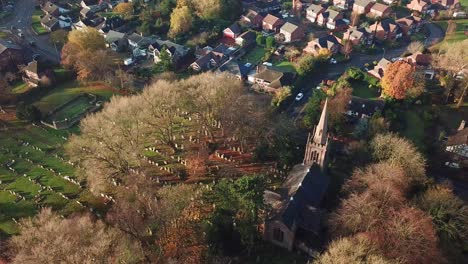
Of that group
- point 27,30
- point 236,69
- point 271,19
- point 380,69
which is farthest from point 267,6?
point 27,30

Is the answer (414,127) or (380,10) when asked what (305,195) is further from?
(380,10)

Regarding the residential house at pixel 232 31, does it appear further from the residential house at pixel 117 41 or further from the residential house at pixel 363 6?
the residential house at pixel 363 6

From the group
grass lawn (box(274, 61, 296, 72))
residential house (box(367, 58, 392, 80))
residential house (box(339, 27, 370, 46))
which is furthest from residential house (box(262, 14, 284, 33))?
residential house (box(367, 58, 392, 80))

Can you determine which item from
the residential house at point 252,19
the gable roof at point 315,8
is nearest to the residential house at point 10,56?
the residential house at point 252,19

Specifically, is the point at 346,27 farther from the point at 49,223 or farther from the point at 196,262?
the point at 49,223

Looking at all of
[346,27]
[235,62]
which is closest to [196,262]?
[235,62]

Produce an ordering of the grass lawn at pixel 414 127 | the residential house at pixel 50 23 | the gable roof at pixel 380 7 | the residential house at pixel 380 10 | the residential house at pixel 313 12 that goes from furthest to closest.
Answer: the residential house at pixel 313 12 < the residential house at pixel 380 10 < the gable roof at pixel 380 7 < the residential house at pixel 50 23 < the grass lawn at pixel 414 127

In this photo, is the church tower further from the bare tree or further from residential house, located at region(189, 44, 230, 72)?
residential house, located at region(189, 44, 230, 72)
